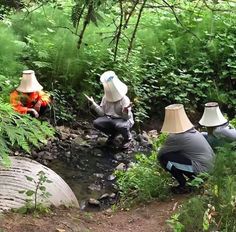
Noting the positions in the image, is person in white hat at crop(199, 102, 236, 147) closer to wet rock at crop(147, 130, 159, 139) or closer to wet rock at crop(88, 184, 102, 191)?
wet rock at crop(88, 184, 102, 191)

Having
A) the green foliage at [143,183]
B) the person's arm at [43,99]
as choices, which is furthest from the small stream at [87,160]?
the person's arm at [43,99]

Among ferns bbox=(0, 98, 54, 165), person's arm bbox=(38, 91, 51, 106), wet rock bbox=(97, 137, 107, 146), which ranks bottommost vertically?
wet rock bbox=(97, 137, 107, 146)

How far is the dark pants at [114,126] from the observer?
786 cm

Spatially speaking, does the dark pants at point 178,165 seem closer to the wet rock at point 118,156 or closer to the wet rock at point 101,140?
the wet rock at point 118,156

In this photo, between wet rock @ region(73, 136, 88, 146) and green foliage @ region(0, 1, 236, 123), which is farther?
green foliage @ region(0, 1, 236, 123)

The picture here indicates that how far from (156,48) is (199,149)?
4975mm

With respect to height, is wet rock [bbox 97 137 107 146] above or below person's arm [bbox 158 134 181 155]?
below

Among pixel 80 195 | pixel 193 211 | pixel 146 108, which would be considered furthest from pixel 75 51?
pixel 193 211

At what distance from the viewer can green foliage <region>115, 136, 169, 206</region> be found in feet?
18.6

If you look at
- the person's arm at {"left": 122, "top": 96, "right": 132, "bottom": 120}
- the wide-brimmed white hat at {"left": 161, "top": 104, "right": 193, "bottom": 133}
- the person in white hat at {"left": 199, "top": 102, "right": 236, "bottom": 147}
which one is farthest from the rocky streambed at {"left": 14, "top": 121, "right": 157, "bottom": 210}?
the person in white hat at {"left": 199, "top": 102, "right": 236, "bottom": 147}

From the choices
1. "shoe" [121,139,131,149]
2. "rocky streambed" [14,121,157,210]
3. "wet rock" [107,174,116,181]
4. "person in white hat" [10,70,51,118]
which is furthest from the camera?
"shoe" [121,139,131,149]

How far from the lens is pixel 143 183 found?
18.8 ft

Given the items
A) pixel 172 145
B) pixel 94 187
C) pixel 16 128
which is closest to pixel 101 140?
pixel 94 187

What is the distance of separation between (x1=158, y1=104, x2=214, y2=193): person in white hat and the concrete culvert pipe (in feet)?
3.62
